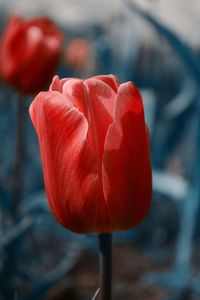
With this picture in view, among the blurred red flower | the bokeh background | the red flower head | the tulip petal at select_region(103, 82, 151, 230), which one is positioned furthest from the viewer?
the blurred red flower

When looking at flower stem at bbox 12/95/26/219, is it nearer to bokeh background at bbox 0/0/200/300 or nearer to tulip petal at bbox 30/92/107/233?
bokeh background at bbox 0/0/200/300

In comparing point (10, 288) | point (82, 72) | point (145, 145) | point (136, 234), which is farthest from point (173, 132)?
point (82, 72)

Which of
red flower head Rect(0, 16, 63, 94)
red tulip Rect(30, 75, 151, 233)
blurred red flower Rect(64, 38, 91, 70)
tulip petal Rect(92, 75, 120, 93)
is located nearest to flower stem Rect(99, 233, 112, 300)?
red tulip Rect(30, 75, 151, 233)

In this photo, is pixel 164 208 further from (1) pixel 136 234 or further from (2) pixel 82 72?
(2) pixel 82 72

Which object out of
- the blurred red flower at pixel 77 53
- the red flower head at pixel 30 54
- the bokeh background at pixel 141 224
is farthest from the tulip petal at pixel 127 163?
the blurred red flower at pixel 77 53

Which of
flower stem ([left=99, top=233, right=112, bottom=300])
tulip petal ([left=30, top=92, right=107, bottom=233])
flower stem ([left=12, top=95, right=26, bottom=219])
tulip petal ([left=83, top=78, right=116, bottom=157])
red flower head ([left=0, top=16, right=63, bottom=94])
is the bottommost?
flower stem ([left=12, top=95, right=26, bottom=219])

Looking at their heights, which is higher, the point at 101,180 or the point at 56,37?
the point at 101,180

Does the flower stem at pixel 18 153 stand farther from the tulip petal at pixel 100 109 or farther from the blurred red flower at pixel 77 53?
the blurred red flower at pixel 77 53
